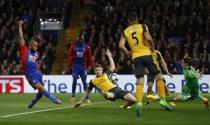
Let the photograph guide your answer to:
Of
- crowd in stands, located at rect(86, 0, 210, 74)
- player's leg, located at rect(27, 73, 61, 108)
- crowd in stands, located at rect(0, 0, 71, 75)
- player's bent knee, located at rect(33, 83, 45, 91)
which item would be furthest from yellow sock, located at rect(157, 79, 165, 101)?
crowd in stands, located at rect(0, 0, 71, 75)

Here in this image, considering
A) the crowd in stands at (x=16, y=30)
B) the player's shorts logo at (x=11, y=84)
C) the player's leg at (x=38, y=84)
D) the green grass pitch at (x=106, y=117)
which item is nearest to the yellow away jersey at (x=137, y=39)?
the green grass pitch at (x=106, y=117)

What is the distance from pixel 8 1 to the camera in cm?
3366

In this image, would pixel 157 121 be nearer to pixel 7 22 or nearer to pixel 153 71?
pixel 153 71

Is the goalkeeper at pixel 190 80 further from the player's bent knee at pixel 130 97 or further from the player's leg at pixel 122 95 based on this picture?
the player's bent knee at pixel 130 97

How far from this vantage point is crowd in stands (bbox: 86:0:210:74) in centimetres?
2666

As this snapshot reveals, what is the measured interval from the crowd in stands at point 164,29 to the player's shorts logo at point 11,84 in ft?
11.8

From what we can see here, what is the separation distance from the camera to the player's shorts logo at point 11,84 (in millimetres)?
26703

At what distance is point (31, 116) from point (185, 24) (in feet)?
52.8

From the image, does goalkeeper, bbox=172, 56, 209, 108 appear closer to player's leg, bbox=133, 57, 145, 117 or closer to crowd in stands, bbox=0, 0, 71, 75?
player's leg, bbox=133, 57, 145, 117

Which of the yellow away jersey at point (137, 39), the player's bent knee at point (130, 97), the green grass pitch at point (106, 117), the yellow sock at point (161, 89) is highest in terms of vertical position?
the yellow away jersey at point (137, 39)

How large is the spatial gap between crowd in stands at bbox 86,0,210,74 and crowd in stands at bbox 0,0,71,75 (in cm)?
223

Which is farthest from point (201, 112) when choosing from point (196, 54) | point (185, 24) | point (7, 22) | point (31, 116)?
point (7, 22)

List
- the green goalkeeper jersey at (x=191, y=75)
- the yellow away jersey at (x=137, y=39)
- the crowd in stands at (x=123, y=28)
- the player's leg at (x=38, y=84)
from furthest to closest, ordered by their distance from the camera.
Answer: the crowd in stands at (x=123, y=28), the green goalkeeper jersey at (x=191, y=75), the player's leg at (x=38, y=84), the yellow away jersey at (x=137, y=39)

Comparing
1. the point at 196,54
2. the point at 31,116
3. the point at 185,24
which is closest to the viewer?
the point at 31,116
